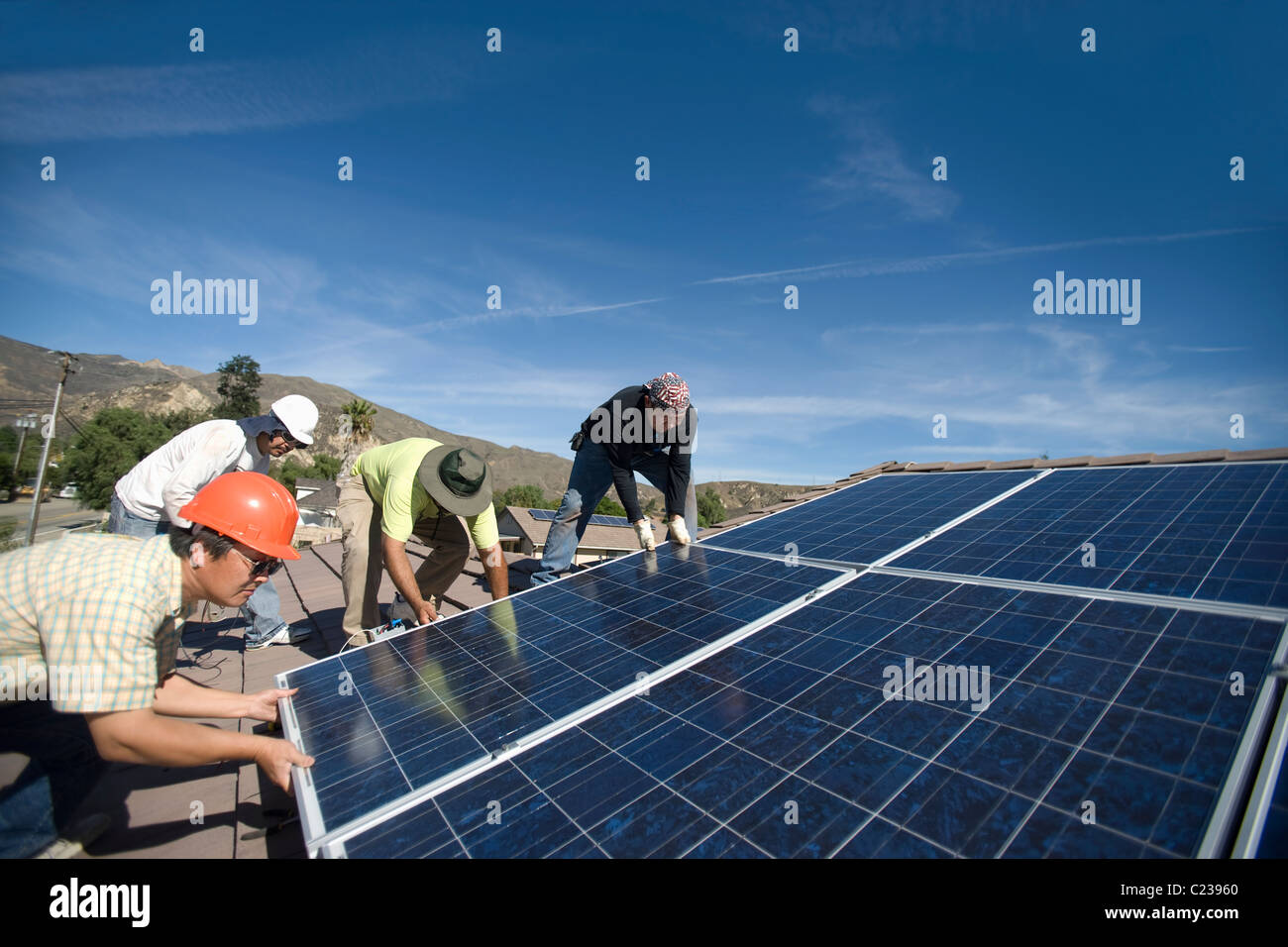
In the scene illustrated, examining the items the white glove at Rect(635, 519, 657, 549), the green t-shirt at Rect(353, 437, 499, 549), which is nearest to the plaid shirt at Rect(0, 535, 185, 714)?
the green t-shirt at Rect(353, 437, 499, 549)

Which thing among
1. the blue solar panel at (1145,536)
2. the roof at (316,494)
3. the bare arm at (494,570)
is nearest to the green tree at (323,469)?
the roof at (316,494)

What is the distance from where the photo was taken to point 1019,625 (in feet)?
9.57

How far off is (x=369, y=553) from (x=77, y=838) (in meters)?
3.13

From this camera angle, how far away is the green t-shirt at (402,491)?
16.2 ft

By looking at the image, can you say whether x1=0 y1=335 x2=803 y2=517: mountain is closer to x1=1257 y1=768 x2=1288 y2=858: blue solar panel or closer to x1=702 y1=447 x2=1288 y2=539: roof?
x1=702 y1=447 x2=1288 y2=539: roof

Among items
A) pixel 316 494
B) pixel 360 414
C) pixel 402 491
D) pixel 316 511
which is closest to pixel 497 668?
pixel 402 491

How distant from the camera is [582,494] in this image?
673 cm

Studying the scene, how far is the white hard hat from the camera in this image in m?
5.48

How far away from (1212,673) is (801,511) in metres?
4.70

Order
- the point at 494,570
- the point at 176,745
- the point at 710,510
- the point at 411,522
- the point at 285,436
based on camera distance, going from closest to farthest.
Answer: the point at 176,745 < the point at 411,522 < the point at 494,570 < the point at 285,436 < the point at 710,510

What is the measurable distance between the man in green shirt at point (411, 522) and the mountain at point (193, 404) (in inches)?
3410

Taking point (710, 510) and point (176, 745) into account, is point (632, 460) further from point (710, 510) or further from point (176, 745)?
point (710, 510)

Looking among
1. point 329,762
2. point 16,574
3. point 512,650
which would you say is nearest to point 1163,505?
point 512,650
